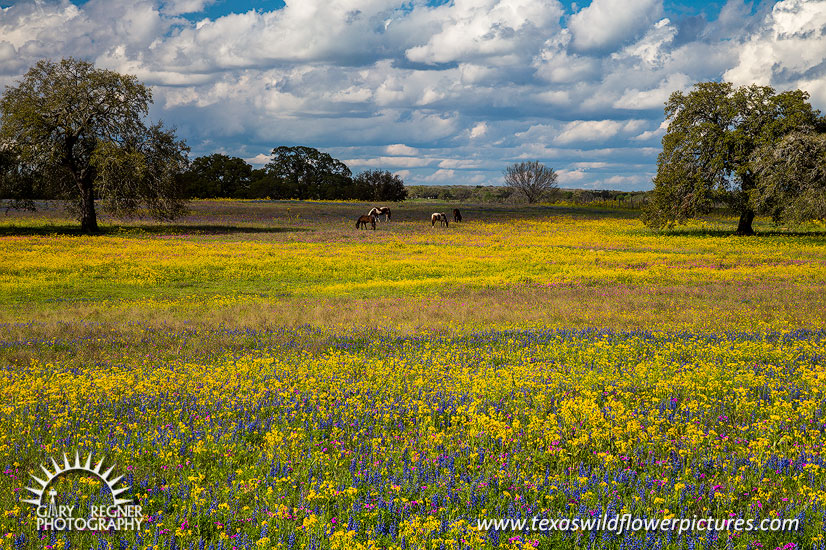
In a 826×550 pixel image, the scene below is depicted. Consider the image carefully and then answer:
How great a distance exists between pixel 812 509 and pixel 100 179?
60.0 meters

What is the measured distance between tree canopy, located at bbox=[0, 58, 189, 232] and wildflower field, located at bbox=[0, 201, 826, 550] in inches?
1350

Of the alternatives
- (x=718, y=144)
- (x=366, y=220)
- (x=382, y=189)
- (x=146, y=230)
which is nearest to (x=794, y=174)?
(x=718, y=144)

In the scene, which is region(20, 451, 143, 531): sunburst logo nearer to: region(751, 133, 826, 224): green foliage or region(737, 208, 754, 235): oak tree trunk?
region(751, 133, 826, 224): green foliage

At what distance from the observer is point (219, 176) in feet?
461

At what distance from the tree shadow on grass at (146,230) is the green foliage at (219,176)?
71.4 meters

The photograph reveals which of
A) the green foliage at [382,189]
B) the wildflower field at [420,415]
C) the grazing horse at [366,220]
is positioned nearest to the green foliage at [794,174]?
the wildflower field at [420,415]

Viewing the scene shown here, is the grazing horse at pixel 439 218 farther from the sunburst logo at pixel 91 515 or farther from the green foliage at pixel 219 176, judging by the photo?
the green foliage at pixel 219 176

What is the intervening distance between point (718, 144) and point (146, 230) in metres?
57.2

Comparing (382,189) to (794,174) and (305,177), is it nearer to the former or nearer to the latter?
(305,177)

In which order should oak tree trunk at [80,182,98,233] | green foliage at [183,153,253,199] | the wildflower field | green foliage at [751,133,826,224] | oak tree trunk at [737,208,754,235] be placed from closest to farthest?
the wildflower field → green foliage at [751,133,826,224] → oak tree trunk at [80,182,98,233] → oak tree trunk at [737,208,754,235] → green foliage at [183,153,253,199]

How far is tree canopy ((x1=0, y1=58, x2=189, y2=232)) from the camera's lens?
54.7m

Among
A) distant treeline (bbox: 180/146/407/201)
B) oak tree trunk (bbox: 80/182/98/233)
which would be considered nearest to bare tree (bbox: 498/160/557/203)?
distant treeline (bbox: 180/146/407/201)

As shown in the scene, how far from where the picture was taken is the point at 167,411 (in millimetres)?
8812

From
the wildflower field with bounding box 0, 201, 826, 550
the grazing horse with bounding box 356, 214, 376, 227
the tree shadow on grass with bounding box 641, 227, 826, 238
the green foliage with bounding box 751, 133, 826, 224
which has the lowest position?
the wildflower field with bounding box 0, 201, 826, 550
